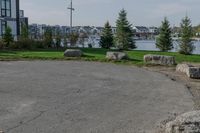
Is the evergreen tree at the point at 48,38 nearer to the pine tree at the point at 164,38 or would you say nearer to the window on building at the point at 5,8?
the pine tree at the point at 164,38

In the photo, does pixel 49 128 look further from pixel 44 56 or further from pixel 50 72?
pixel 44 56

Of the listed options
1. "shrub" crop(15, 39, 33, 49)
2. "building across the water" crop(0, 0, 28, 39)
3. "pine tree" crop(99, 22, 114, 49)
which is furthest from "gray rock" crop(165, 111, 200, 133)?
"building across the water" crop(0, 0, 28, 39)

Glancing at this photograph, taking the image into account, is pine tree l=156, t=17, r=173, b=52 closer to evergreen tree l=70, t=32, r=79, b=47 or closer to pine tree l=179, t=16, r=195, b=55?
pine tree l=179, t=16, r=195, b=55

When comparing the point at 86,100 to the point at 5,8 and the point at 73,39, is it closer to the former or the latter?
the point at 73,39

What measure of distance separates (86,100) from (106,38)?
31162 millimetres

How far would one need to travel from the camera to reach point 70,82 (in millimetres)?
14711

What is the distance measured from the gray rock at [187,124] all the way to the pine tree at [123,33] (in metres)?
31.8

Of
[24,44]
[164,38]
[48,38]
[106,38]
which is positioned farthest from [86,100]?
[106,38]

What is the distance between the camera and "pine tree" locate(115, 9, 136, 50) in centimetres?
3989

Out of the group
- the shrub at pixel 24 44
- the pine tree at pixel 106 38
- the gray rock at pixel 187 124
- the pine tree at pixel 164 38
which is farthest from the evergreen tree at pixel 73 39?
the gray rock at pixel 187 124

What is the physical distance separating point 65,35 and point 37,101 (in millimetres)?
28219

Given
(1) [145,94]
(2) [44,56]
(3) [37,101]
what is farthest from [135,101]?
(2) [44,56]

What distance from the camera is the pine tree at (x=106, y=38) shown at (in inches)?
1646

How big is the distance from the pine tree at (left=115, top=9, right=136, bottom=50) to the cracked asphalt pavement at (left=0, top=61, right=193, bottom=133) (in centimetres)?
2168
